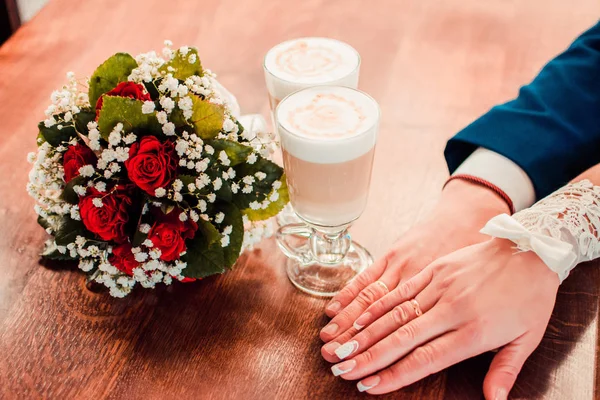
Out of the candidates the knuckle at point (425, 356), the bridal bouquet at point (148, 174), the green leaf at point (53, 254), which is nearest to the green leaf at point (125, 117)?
the bridal bouquet at point (148, 174)

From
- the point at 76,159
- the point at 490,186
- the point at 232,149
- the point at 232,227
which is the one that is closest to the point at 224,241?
the point at 232,227

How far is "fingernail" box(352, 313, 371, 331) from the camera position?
81 cm

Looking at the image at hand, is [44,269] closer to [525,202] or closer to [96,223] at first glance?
[96,223]

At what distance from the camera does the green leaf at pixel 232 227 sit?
32.6 inches

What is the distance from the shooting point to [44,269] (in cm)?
93

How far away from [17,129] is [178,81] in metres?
0.58

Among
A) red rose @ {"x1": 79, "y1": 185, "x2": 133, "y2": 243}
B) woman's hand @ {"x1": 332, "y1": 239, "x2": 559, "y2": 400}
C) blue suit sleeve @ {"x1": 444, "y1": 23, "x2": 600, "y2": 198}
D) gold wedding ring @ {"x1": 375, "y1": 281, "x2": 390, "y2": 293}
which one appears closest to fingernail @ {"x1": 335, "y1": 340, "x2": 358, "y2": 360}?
woman's hand @ {"x1": 332, "y1": 239, "x2": 559, "y2": 400}

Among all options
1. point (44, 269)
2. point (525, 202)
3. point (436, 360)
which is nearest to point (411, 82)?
point (525, 202)

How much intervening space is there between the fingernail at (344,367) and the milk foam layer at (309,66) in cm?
44

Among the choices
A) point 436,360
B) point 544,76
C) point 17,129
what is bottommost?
point 17,129

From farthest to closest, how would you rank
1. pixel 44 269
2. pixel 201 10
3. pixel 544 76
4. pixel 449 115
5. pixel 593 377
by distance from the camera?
pixel 201 10, pixel 449 115, pixel 544 76, pixel 44 269, pixel 593 377

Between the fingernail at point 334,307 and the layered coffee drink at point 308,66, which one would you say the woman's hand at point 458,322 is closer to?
the fingernail at point 334,307

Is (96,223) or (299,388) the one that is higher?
(96,223)

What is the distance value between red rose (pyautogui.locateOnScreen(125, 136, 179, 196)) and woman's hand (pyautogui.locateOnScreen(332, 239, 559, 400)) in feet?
1.08
